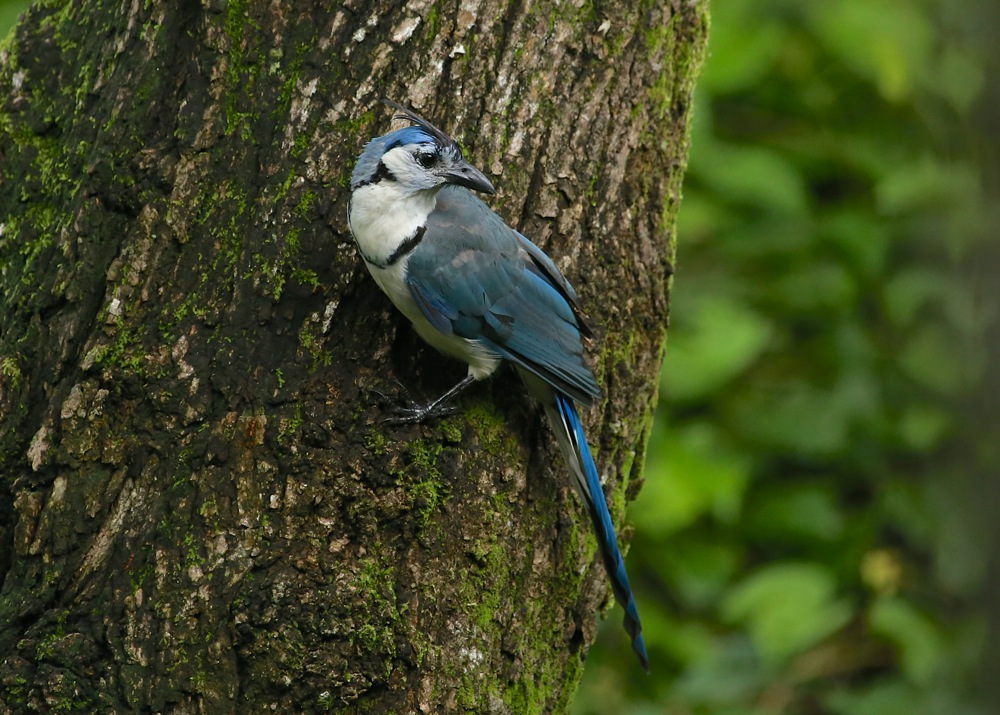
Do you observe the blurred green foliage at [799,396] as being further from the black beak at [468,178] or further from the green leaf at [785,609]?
the black beak at [468,178]

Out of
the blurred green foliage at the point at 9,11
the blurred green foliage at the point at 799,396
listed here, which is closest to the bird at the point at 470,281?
the blurred green foliage at the point at 799,396

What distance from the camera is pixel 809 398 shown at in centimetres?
465

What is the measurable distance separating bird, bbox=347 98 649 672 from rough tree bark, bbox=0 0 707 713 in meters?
0.07

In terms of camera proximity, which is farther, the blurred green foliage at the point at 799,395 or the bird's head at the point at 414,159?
the blurred green foliage at the point at 799,395

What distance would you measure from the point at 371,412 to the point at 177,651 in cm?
67

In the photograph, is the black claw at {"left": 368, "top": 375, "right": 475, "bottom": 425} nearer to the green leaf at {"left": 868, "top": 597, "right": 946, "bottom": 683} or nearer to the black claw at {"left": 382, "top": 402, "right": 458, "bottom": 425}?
the black claw at {"left": 382, "top": 402, "right": 458, "bottom": 425}

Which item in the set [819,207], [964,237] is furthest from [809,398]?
[964,237]

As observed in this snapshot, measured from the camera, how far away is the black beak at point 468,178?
2736 mm

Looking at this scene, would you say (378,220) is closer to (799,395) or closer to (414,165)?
(414,165)

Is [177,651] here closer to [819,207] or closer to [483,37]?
[483,37]

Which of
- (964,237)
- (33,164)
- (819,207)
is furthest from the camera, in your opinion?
(819,207)

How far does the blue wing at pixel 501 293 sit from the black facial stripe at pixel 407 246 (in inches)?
0.6

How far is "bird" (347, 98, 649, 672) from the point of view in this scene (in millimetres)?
2721

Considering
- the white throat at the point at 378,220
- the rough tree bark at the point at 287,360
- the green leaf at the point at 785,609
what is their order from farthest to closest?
1. the green leaf at the point at 785,609
2. the white throat at the point at 378,220
3. the rough tree bark at the point at 287,360
